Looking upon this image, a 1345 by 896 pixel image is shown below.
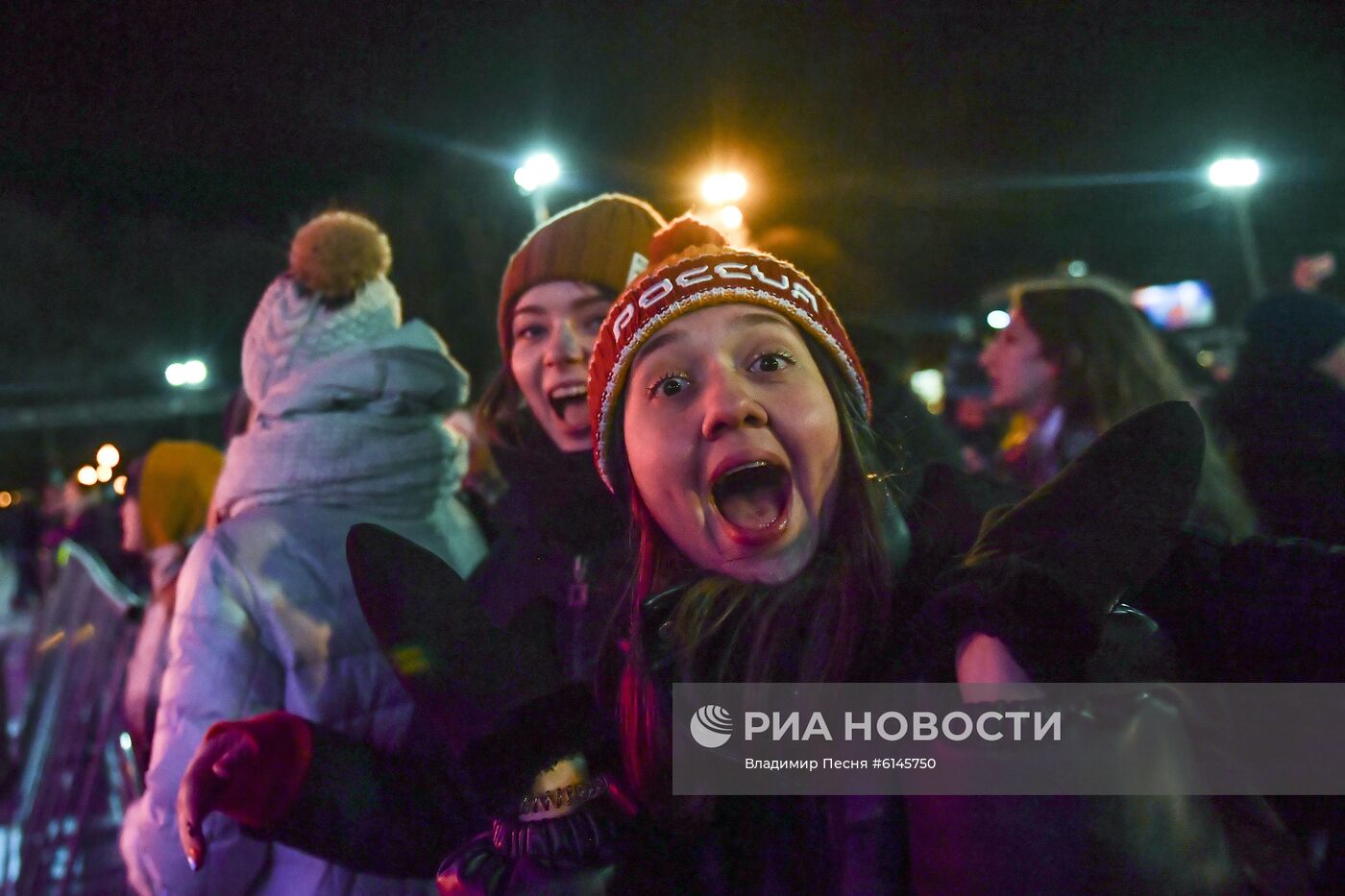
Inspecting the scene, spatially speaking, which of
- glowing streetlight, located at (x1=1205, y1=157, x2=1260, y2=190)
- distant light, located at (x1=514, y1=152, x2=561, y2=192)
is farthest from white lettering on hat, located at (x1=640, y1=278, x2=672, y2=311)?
glowing streetlight, located at (x1=1205, y1=157, x2=1260, y2=190)

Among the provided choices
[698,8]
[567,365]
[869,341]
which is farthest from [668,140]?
[869,341]

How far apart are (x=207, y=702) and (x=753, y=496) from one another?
123cm

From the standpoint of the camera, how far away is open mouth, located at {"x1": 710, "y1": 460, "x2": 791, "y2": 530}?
1.21 m

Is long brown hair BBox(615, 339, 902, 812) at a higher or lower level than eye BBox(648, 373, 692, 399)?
lower

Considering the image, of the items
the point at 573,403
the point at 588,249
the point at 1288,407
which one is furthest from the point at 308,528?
the point at 1288,407

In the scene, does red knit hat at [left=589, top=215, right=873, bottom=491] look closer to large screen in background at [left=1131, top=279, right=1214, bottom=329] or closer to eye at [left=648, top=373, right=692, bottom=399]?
eye at [left=648, top=373, right=692, bottom=399]

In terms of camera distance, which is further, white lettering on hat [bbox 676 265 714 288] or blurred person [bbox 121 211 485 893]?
blurred person [bbox 121 211 485 893]

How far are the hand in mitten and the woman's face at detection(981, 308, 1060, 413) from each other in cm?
225

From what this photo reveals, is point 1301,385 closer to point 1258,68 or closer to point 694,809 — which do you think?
point 1258,68

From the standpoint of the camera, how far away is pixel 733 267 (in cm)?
135

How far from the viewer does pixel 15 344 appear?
78.5 inches

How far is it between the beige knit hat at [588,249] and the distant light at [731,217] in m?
0.18

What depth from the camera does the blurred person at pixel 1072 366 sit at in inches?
98.1

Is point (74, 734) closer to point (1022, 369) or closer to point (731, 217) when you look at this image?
point (731, 217)
